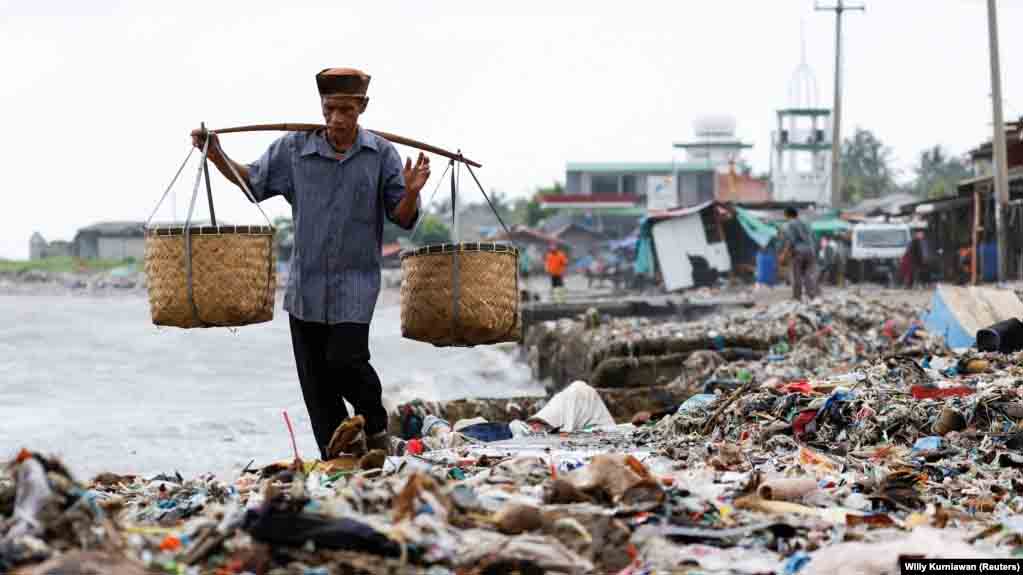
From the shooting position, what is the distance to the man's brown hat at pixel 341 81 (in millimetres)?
5570

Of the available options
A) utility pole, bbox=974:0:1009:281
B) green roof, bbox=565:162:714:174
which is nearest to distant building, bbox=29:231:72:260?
green roof, bbox=565:162:714:174

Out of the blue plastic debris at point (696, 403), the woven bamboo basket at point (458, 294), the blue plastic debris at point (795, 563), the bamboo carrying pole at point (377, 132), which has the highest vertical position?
the bamboo carrying pole at point (377, 132)

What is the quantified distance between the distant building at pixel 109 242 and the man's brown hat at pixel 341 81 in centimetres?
8110

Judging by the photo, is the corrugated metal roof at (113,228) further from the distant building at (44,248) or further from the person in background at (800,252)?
the person in background at (800,252)

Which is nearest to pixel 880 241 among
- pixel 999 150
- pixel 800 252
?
pixel 999 150

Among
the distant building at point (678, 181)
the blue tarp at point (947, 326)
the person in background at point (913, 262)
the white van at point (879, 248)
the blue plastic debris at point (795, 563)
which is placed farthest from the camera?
the distant building at point (678, 181)

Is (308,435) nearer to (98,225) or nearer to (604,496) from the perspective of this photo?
(604,496)

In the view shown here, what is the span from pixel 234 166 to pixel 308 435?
8625 mm

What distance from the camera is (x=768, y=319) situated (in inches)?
725

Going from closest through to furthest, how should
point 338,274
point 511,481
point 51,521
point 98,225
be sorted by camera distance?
1. point 51,521
2. point 511,481
3. point 338,274
4. point 98,225

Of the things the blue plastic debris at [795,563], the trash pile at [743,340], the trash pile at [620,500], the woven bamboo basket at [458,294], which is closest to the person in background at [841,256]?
the trash pile at [743,340]

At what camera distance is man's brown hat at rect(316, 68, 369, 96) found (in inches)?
219

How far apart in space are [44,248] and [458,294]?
311 feet

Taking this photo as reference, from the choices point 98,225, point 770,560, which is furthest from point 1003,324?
point 98,225
